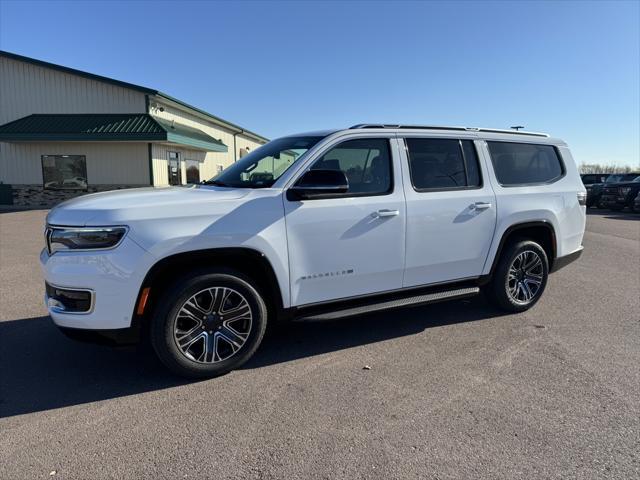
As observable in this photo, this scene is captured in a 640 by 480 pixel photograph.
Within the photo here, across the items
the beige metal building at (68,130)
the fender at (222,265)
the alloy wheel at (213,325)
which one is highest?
the beige metal building at (68,130)

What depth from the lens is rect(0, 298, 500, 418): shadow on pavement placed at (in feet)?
11.1

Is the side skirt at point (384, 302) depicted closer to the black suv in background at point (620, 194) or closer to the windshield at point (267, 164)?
the windshield at point (267, 164)

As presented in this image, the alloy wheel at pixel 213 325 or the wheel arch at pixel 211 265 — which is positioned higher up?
the wheel arch at pixel 211 265

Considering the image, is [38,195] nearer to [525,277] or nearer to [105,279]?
[105,279]

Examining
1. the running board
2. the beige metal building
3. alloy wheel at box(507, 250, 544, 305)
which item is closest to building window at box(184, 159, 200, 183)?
the beige metal building

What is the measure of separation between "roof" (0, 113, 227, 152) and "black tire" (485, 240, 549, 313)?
16985 millimetres

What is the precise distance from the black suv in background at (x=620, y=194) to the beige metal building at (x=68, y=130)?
804 inches

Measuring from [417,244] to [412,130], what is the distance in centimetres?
115

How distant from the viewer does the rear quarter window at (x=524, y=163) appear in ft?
16.4

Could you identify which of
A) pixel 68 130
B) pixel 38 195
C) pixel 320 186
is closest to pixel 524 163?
pixel 320 186

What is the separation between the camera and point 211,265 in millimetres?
3574

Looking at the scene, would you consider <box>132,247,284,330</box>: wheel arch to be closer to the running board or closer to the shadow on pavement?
the running board

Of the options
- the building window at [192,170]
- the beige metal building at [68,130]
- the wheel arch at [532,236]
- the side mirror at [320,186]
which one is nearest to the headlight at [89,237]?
the side mirror at [320,186]

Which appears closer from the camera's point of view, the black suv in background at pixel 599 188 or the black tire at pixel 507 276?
the black tire at pixel 507 276
